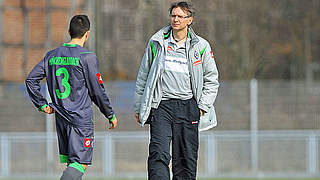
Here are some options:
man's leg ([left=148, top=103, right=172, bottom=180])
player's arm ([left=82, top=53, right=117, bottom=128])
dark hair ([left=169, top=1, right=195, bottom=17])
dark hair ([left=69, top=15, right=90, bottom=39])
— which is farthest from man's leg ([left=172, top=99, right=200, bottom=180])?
dark hair ([left=69, top=15, right=90, bottom=39])

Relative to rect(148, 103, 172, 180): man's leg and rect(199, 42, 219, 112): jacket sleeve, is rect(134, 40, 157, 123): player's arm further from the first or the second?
rect(199, 42, 219, 112): jacket sleeve

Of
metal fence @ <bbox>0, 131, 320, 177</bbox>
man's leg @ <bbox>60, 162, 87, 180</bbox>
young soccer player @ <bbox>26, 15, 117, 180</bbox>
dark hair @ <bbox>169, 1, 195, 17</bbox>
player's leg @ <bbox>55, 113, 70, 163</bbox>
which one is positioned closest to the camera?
man's leg @ <bbox>60, 162, 87, 180</bbox>

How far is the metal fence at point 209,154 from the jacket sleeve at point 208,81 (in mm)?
8935

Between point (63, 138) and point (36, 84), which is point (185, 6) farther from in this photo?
point (63, 138)

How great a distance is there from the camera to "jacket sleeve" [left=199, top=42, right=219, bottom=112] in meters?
7.55

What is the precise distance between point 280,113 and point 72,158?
11.4m

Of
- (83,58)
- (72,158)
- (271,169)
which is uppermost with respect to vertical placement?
(83,58)

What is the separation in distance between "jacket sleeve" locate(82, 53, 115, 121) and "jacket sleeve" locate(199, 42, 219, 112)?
3.13 ft

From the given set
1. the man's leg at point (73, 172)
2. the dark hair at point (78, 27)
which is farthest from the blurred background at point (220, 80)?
the man's leg at point (73, 172)

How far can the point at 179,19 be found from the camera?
7363mm

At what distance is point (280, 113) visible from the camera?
58.8 ft

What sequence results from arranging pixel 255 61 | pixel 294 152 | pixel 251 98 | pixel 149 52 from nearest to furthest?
pixel 149 52 → pixel 294 152 → pixel 251 98 → pixel 255 61

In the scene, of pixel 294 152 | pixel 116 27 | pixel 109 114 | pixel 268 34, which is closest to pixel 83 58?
pixel 109 114

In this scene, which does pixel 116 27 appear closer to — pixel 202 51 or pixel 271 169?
pixel 271 169
